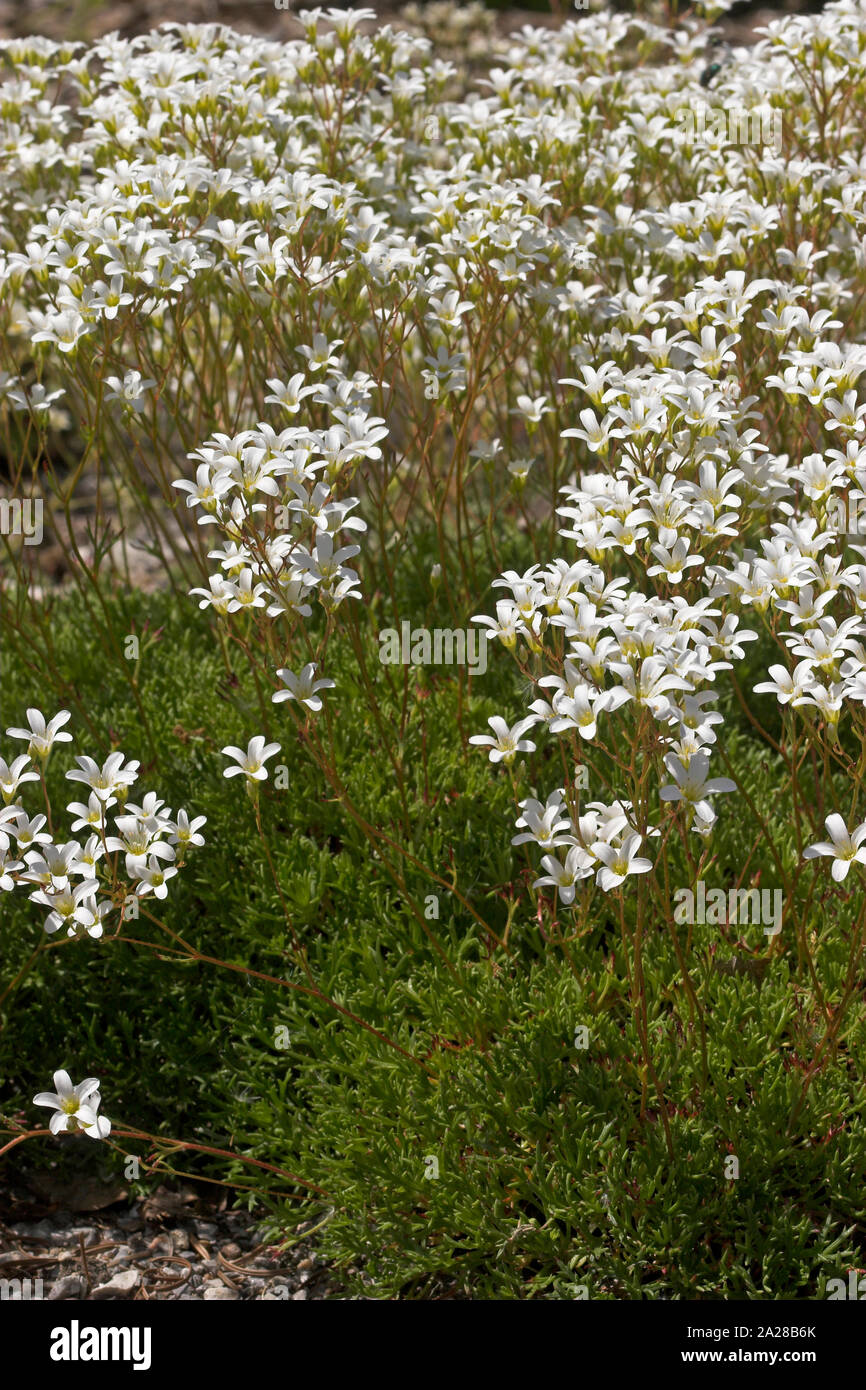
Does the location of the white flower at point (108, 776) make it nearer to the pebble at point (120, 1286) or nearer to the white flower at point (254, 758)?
the white flower at point (254, 758)

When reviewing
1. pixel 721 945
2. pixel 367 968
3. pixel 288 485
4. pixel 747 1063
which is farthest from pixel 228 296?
pixel 747 1063

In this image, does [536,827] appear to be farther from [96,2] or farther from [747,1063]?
[96,2]

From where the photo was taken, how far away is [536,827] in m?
3.03

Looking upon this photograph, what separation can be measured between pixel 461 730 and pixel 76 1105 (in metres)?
1.98

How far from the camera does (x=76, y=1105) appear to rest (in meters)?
2.83

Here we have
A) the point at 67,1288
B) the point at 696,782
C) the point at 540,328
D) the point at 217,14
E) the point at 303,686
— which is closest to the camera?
the point at 696,782

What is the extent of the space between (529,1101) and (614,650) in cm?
138

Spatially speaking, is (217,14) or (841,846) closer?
(841,846)

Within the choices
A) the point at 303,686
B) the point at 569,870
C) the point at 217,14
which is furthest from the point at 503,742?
the point at 217,14

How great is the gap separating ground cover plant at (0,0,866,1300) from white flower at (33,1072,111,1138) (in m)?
0.02

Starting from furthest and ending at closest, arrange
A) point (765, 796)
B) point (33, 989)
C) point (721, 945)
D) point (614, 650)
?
point (765, 796)
point (33, 989)
point (721, 945)
point (614, 650)

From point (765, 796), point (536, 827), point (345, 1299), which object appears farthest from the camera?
point (765, 796)

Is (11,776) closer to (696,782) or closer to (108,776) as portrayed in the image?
(108,776)

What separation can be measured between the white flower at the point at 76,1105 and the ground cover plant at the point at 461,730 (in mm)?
21
